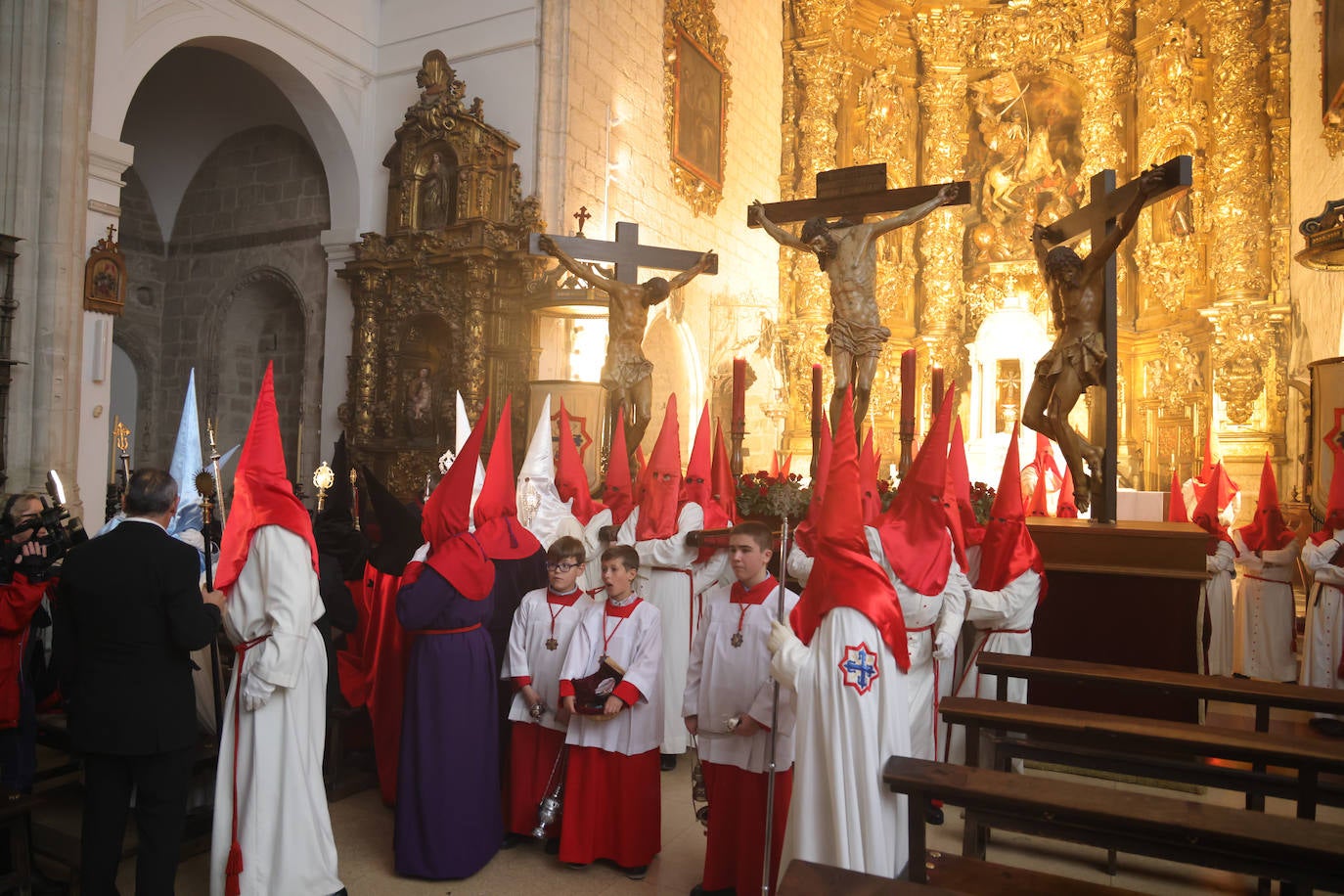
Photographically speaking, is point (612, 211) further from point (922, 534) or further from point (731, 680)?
point (731, 680)

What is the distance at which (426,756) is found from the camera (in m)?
4.02

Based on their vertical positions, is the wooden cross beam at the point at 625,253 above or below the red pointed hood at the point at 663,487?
above

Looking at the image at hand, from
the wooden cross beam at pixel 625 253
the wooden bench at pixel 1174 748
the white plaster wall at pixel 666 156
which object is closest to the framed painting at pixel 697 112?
the white plaster wall at pixel 666 156

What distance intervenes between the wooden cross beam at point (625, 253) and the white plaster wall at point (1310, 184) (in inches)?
302

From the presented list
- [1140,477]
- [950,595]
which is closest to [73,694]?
[950,595]

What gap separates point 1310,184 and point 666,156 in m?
8.17

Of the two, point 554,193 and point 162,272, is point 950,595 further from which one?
point 162,272

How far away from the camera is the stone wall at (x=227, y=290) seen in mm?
12711

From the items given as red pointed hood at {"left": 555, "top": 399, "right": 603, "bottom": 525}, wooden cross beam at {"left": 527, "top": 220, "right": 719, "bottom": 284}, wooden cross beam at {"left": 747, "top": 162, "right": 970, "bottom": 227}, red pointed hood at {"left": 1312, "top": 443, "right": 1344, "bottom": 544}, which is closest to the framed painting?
wooden cross beam at {"left": 527, "top": 220, "right": 719, "bottom": 284}

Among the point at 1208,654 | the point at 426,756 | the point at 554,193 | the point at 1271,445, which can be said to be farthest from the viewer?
the point at 1271,445

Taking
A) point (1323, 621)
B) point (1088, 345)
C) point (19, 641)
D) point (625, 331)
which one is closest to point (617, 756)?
point (19, 641)

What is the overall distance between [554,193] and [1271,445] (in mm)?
9539

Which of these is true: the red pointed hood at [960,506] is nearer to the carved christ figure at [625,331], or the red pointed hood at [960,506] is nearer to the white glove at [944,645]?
the white glove at [944,645]

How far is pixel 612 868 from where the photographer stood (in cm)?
420
